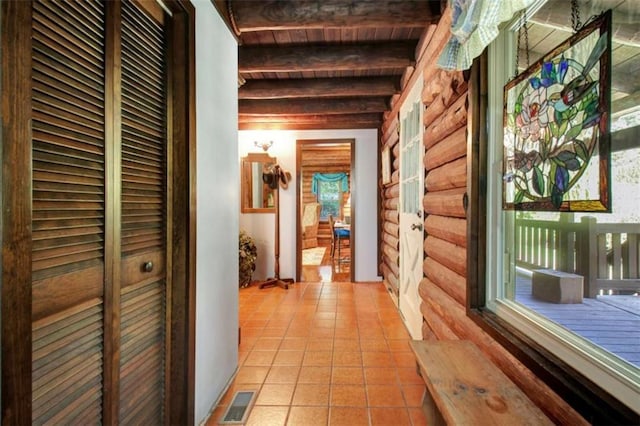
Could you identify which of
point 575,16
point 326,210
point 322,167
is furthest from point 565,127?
point 326,210

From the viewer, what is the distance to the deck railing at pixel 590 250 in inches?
31.6

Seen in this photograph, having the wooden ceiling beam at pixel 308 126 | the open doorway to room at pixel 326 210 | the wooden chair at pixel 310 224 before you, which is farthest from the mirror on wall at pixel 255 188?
the wooden chair at pixel 310 224

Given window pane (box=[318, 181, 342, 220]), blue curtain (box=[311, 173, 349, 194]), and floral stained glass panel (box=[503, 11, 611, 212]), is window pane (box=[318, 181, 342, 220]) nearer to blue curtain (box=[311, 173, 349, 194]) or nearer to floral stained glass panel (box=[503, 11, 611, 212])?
blue curtain (box=[311, 173, 349, 194])

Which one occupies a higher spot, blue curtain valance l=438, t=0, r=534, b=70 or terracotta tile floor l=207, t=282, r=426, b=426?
blue curtain valance l=438, t=0, r=534, b=70

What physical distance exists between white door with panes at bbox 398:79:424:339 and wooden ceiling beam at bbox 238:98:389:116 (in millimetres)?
784

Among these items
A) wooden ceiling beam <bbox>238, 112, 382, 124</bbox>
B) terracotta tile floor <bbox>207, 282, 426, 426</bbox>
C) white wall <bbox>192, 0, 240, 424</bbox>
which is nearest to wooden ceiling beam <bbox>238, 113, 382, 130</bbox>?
wooden ceiling beam <bbox>238, 112, 382, 124</bbox>

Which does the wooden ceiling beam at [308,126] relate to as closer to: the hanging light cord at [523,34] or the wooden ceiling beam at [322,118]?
the wooden ceiling beam at [322,118]

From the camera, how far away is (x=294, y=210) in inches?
181

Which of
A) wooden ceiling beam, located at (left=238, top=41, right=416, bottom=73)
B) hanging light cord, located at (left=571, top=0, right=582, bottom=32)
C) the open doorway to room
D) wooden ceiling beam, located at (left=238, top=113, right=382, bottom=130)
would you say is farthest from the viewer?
the open doorway to room

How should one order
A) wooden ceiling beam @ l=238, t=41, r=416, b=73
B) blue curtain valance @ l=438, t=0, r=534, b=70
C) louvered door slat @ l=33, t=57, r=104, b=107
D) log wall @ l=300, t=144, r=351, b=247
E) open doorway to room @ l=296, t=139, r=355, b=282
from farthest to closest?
log wall @ l=300, t=144, r=351, b=247, open doorway to room @ l=296, t=139, r=355, b=282, wooden ceiling beam @ l=238, t=41, r=416, b=73, blue curtain valance @ l=438, t=0, r=534, b=70, louvered door slat @ l=33, t=57, r=104, b=107

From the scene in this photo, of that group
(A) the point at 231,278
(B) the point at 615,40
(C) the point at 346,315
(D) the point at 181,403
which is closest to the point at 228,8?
(A) the point at 231,278

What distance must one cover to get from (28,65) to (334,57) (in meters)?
2.35

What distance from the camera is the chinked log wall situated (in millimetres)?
1228

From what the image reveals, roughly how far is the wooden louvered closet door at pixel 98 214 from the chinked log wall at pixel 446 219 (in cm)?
142
